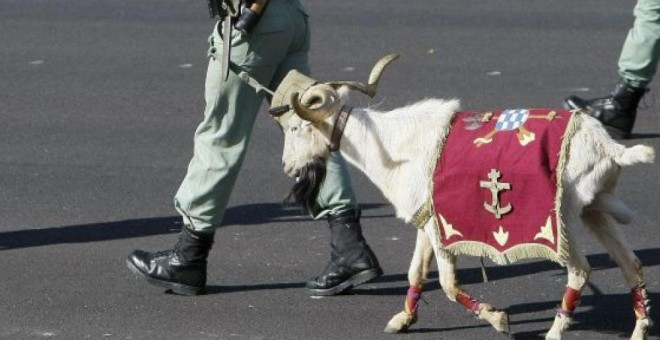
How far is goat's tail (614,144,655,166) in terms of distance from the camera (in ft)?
19.2

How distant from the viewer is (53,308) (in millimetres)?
6977

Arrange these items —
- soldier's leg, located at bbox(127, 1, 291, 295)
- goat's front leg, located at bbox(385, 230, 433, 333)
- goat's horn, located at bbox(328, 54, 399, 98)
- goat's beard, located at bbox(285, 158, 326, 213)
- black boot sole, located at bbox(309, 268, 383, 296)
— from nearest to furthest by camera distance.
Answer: goat's horn, located at bbox(328, 54, 399, 98), goat's beard, located at bbox(285, 158, 326, 213), goat's front leg, located at bbox(385, 230, 433, 333), soldier's leg, located at bbox(127, 1, 291, 295), black boot sole, located at bbox(309, 268, 383, 296)

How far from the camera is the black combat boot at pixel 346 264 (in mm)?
7074

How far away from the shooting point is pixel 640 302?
246 inches

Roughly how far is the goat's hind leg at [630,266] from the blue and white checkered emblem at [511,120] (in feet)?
1.74

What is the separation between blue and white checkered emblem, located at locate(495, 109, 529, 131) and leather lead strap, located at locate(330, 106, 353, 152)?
25.0 inches

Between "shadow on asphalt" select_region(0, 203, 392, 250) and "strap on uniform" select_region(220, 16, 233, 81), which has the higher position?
"strap on uniform" select_region(220, 16, 233, 81)

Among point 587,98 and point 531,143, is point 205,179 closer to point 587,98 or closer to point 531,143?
point 531,143

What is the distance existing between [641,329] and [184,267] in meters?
2.17

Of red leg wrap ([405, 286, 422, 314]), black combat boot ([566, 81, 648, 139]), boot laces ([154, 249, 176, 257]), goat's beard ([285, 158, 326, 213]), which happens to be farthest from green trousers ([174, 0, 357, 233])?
black combat boot ([566, 81, 648, 139])

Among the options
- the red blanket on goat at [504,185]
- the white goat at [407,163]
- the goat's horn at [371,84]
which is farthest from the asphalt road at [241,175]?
the goat's horn at [371,84]

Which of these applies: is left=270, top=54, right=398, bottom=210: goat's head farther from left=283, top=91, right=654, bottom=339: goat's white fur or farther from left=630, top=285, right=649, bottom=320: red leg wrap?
left=630, top=285, right=649, bottom=320: red leg wrap

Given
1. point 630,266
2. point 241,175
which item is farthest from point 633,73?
point 630,266

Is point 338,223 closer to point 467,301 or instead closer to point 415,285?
point 415,285
